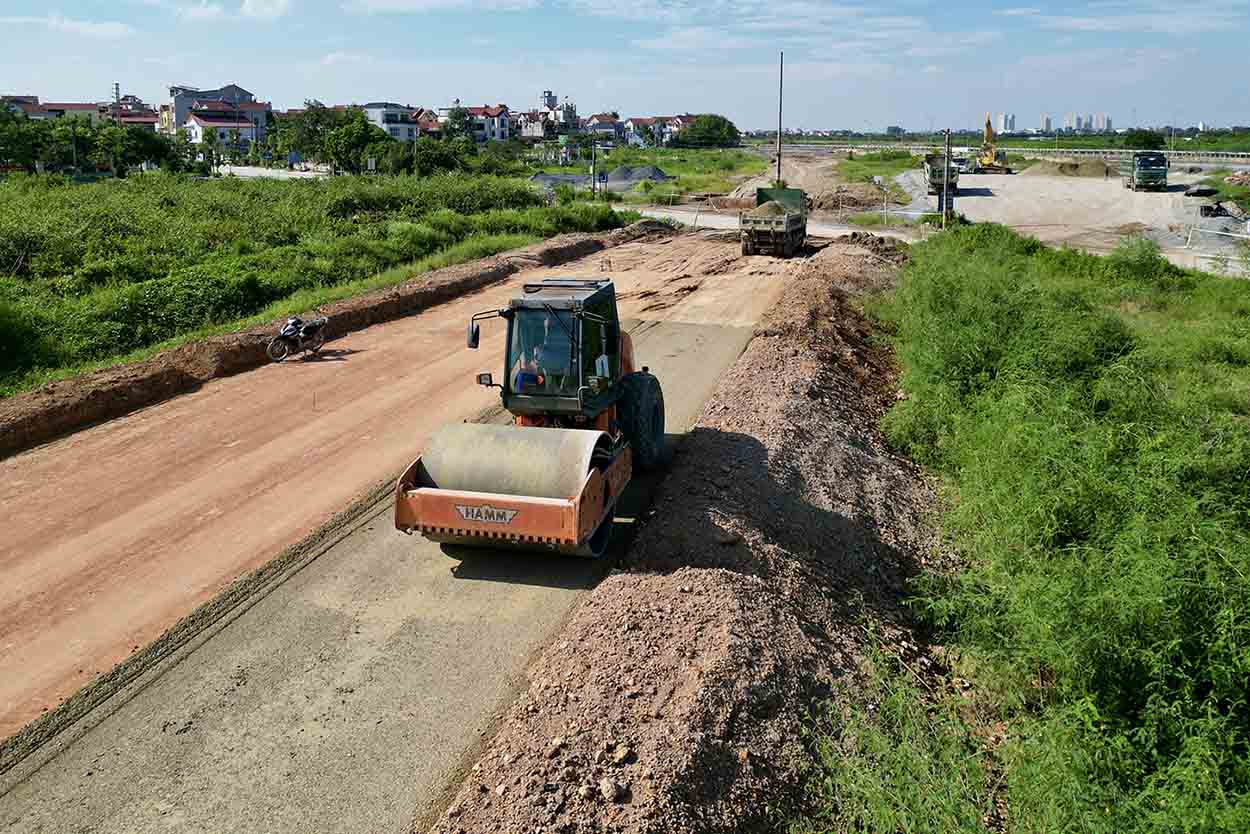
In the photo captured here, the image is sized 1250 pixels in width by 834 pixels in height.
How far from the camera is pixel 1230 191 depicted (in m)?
60.0

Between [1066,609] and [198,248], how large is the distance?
25387mm

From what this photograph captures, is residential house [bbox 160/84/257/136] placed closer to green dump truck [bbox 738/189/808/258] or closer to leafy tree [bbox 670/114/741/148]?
leafy tree [bbox 670/114/741/148]

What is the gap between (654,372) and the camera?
18469 millimetres

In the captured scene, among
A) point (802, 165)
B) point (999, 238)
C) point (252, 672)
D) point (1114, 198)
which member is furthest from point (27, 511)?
point (802, 165)

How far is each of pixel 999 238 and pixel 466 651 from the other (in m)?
28.8

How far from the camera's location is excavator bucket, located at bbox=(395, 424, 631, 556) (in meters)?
9.52

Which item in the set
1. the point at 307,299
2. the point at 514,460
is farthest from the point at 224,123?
the point at 514,460

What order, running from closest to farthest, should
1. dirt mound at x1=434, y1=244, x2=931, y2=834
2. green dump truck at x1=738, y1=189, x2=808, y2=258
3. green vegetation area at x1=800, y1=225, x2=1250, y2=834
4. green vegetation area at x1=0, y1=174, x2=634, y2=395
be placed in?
dirt mound at x1=434, y1=244, x2=931, y2=834, green vegetation area at x1=800, y1=225, x2=1250, y2=834, green vegetation area at x1=0, y1=174, x2=634, y2=395, green dump truck at x1=738, y1=189, x2=808, y2=258

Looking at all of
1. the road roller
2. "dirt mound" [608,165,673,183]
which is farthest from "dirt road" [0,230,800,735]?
"dirt mound" [608,165,673,183]

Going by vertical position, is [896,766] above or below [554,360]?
below

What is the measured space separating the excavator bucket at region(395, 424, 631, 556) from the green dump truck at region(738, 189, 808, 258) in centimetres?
2448

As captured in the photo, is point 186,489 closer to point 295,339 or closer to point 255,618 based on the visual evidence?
point 255,618

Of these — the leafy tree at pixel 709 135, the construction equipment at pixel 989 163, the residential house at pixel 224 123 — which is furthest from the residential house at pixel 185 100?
the construction equipment at pixel 989 163

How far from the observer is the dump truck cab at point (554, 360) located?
35.4 feet
